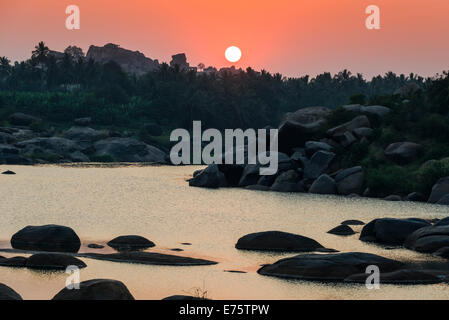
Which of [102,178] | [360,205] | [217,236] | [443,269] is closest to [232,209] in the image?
[360,205]

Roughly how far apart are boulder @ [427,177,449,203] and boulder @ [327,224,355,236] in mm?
19437

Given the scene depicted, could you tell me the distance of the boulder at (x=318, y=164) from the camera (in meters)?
67.6

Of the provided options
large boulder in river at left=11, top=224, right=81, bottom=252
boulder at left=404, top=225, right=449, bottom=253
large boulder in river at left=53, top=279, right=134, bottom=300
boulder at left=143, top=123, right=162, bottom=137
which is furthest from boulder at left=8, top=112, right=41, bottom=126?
large boulder in river at left=53, top=279, right=134, bottom=300

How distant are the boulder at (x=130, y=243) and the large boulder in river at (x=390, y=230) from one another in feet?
33.9

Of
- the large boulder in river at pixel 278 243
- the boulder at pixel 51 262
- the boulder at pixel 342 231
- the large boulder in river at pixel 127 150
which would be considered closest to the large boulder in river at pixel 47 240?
the boulder at pixel 51 262

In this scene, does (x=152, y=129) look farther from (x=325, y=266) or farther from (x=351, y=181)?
(x=325, y=266)

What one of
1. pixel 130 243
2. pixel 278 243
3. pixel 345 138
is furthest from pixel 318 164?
pixel 130 243

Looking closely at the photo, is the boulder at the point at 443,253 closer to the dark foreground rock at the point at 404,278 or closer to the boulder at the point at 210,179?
the dark foreground rock at the point at 404,278


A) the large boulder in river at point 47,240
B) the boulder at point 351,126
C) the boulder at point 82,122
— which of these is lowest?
the large boulder in river at point 47,240

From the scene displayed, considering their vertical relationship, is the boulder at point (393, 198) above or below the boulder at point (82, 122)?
below

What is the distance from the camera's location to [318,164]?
6775 centimetres

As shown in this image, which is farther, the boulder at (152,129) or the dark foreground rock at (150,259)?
the boulder at (152,129)

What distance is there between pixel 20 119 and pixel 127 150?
75.9ft

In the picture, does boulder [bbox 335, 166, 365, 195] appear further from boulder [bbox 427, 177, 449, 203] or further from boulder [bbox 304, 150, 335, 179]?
boulder [bbox 427, 177, 449, 203]
